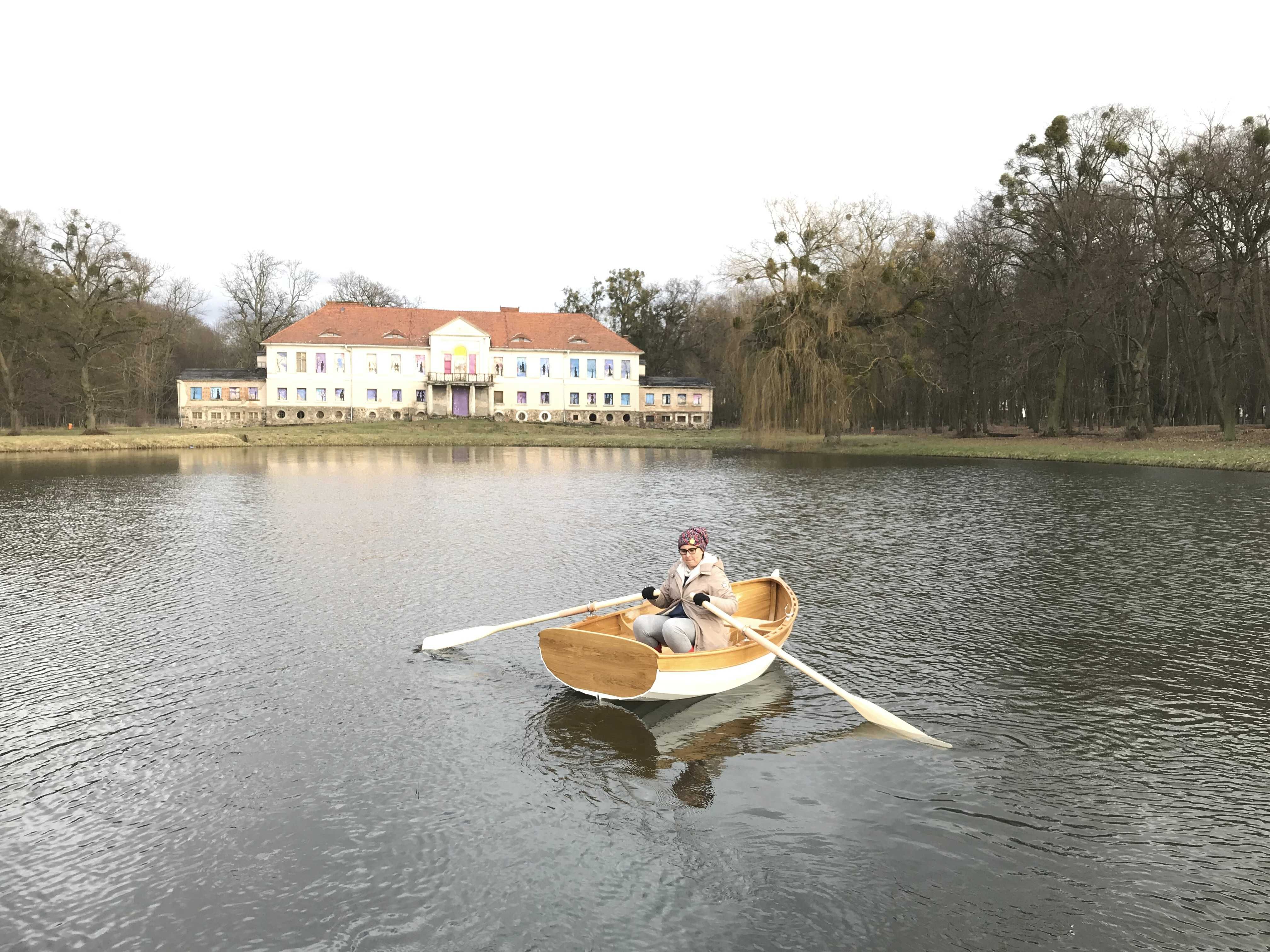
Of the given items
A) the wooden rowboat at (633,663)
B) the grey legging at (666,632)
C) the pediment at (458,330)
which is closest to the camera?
the wooden rowboat at (633,663)

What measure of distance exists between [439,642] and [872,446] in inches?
1777

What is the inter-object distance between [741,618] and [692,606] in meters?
1.57

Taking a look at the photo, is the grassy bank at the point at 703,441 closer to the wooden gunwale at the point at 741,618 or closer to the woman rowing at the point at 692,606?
the wooden gunwale at the point at 741,618

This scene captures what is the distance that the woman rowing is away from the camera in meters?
9.12

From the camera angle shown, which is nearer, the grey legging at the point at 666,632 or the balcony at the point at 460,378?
the grey legging at the point at 666,632

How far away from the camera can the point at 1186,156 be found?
126 ft

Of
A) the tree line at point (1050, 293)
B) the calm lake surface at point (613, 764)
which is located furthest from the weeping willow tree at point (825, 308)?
the calm lake surface at point (613, 764)

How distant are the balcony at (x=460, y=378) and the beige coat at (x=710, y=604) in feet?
249

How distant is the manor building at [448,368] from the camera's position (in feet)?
265

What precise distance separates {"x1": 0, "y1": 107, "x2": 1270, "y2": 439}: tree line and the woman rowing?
36709 mm

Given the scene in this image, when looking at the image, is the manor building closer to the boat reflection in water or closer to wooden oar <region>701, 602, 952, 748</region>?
the boat reflection in water

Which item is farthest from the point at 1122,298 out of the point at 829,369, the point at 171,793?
the point at 171,793

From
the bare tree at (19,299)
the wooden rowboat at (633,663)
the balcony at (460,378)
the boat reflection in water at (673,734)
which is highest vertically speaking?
the bare tree at (19,299)

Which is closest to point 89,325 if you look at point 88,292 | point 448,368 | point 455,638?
point 88,292
